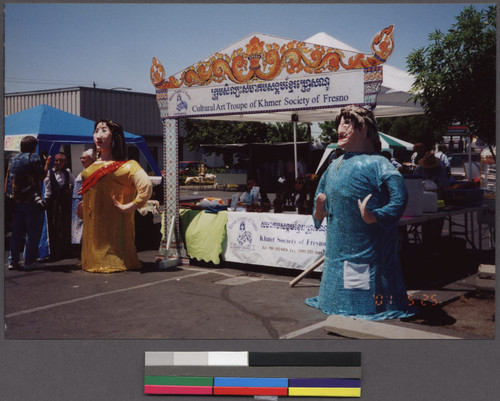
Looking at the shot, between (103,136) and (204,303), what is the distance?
7.42ft

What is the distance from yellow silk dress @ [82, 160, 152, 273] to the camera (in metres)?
6.40

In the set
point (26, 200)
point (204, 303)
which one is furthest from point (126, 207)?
point (204, 303)

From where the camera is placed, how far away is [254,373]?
3998mm

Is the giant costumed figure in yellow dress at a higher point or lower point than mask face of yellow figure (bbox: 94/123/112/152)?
lower

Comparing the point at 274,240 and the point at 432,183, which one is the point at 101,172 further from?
the point at 432,183

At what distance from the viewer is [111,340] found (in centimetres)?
454

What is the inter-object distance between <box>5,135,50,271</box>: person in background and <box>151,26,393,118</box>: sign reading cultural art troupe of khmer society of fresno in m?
1.72

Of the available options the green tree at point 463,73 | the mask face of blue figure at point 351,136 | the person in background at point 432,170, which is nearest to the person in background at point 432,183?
the person in background at point 432,170

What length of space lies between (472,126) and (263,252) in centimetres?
274

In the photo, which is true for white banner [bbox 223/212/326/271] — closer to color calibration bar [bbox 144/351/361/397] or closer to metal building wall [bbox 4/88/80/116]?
color calibration bar [bbox 144/351/361/397]

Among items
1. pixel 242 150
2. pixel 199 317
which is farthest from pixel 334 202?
pixel 242 150

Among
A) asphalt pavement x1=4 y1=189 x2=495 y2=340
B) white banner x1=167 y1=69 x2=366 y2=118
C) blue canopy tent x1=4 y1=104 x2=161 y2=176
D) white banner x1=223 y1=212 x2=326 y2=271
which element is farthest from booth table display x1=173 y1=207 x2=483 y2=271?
blue canopy tent x1=4 y1=104 x2=161 y2=176

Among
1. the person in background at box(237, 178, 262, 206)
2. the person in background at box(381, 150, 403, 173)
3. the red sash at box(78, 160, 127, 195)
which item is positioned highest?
the person in background at box(381, 150, 403, 173)

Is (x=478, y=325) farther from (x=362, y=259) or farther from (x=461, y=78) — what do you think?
(x=461, y=78)
